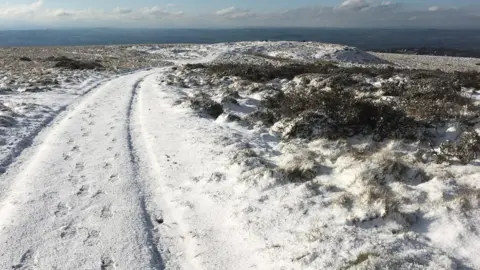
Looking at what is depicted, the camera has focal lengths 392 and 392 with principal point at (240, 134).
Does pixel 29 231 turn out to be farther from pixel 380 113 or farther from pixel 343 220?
pixel 380 113

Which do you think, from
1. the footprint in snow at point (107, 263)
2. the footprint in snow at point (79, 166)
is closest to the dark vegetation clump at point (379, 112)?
the footprint in snow at point (79, 166)

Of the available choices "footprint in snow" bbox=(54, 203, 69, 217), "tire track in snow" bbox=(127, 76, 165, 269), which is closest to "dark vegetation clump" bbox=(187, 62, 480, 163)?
"tire track in snow" bbox=(127, 76, 165, 269)

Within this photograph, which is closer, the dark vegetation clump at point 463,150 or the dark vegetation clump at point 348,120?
the dark vegetation clump at point 463,150

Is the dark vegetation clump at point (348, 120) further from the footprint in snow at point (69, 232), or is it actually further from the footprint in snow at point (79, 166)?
the footprint in snow at point (69, 232)

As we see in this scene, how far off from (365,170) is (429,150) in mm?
1896

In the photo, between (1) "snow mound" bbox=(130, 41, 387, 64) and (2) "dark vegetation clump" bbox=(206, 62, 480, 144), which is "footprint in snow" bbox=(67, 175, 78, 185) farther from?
(1) "snow mound" bbox=(130, 41, 387, 64)

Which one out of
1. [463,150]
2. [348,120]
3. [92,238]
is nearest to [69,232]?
[92,238]

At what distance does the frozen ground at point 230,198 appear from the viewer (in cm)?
545

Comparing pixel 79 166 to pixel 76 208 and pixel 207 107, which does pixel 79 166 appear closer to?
pixel 76 208

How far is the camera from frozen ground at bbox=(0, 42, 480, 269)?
214 inches

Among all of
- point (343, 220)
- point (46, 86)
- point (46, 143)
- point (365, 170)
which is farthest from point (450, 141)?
point (46, 86)

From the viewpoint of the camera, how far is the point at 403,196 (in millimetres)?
6582

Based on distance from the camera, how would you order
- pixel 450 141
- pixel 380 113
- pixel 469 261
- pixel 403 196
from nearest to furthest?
pixel 469 261 → pixel 403 196 → pixel 450 141 → pixel 380 113

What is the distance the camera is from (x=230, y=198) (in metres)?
7.26
